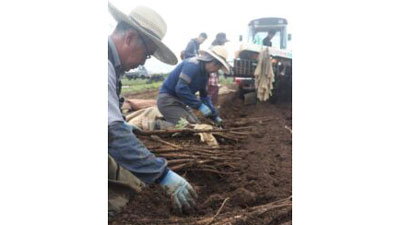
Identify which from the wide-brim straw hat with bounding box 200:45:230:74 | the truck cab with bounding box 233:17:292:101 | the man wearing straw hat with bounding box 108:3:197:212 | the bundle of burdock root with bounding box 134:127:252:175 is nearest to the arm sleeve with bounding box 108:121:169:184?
the man wearing straw hat with bounding box 108:3:197:212

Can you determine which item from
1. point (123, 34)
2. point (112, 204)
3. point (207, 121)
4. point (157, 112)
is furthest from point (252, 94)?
point (112, 204)

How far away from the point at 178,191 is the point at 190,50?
0.60 metres

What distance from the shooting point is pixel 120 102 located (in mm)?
1495

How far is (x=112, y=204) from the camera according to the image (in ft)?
4.50

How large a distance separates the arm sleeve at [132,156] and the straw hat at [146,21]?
36 cm

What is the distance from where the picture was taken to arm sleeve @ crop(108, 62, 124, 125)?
1.38m

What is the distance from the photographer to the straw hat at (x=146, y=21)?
1.42 m

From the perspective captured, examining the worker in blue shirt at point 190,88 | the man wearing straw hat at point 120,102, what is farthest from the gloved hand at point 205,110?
the man wearing straw hat at point 120,102

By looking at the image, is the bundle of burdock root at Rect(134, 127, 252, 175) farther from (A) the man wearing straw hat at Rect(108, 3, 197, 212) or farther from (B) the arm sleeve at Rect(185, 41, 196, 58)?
(B) the arm sleeve at Rect(185, 41, 196, 58)

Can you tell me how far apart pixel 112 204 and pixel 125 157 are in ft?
0.57

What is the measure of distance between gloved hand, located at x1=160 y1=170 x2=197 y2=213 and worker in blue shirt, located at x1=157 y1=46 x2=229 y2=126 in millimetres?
419

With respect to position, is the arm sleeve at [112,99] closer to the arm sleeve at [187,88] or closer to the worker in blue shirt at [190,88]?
the worker in blue shirt at [190,88]

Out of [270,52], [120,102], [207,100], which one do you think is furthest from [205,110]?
[120,102]
